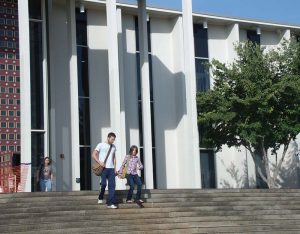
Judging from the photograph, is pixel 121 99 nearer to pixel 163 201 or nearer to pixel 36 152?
pixel 36 152

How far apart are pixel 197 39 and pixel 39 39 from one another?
9208mm

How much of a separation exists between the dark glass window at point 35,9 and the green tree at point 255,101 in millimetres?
7505

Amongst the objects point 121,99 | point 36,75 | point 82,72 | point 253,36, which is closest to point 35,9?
point 36,75

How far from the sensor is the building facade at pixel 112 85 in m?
21.3

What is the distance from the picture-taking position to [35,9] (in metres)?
22.7

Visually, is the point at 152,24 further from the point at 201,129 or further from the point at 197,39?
the point at 201,129

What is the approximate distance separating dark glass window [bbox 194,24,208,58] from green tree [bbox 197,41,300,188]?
5040 millimetres

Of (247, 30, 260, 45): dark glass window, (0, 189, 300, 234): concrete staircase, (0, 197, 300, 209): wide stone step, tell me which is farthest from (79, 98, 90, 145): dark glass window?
(247, 30, 260, 45): dark glass window

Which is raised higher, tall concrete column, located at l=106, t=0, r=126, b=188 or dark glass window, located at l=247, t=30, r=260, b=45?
dark glass window, located at l=247, t=30, r=260, b=45

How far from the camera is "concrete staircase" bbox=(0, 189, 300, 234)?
12.3 metres

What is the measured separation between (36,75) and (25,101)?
3526 mm

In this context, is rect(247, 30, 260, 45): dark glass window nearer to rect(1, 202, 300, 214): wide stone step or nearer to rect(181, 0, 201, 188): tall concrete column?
rect(181, 0, 201, 188): tall concrete column

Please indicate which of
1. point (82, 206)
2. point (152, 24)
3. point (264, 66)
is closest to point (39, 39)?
point (152, 24)

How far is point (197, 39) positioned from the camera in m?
28.4
